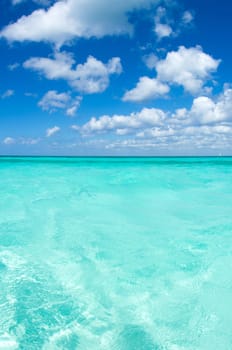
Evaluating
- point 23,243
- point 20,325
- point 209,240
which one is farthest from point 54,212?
point 20,325

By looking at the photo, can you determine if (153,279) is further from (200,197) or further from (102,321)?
(200,197)

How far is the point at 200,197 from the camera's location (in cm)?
1207

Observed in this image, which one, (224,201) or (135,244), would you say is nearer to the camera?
(135,244)

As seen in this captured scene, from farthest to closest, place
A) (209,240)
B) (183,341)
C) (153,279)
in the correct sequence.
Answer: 1. (209,240)
2. (153,279)
3. (183,341)

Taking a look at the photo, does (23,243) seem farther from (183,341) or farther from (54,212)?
(183,341)

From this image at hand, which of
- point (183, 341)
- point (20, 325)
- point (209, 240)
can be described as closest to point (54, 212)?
point (209, 240)

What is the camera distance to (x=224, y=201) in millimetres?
11133

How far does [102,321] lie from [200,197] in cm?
971

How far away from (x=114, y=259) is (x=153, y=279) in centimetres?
103

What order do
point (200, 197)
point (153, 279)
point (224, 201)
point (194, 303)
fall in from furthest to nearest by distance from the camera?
point (200, 197)
point (224, 201)
point (153, 279)
point (194, 303)

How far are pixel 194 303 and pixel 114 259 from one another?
184 centimetres

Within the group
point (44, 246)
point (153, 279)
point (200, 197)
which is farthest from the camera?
point (200, 197)

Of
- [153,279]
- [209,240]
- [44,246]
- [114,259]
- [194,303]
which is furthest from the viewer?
[209,240]

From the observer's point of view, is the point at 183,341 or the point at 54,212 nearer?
the point at 183,341
